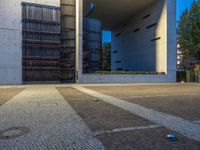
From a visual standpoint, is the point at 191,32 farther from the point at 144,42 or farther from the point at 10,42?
the point at 10,42

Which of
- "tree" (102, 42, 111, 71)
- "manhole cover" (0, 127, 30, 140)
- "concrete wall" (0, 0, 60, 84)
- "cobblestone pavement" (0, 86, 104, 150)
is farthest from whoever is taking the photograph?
"tree" (102, 42, 111, 71)

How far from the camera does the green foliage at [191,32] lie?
106 feet

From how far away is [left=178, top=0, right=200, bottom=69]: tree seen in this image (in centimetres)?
3225

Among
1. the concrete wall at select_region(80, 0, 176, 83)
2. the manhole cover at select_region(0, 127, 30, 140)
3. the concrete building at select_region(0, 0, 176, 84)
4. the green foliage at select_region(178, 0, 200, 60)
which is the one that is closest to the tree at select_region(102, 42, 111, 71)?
the concrete building at select_region(0, 0, 176, 84)

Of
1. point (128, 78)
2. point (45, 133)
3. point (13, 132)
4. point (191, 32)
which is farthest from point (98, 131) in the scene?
point (191, 32)

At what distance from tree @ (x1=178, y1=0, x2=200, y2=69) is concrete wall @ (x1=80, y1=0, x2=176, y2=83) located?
26.1 ft

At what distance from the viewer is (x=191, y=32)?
109 feet

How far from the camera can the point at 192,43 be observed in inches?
1288

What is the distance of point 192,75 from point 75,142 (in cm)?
2932

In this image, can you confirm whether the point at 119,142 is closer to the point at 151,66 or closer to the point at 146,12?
the point at 151,66

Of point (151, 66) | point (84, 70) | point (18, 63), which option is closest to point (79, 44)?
point (84, 70)

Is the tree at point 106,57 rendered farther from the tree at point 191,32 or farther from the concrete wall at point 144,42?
the tree at point 191,32

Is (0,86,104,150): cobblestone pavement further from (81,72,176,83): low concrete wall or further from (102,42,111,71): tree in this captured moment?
(102,42,111,71): tree

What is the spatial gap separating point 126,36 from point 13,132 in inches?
1412
